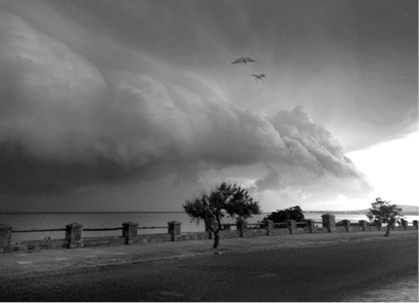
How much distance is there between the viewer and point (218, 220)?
→ 70.4 feet

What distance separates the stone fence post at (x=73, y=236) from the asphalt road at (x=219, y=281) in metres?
7.96

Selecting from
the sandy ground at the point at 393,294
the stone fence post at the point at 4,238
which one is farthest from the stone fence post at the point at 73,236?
the sandy ground at the point at 393,294

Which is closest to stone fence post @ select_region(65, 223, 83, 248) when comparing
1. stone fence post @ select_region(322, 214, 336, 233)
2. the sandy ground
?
the sandy ground

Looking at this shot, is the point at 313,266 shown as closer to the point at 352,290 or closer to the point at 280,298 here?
the point at 352,290

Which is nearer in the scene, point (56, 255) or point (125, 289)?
point (125, 289)

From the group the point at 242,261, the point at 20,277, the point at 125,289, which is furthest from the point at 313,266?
the point at 20,277

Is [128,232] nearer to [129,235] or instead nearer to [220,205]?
[129,235]

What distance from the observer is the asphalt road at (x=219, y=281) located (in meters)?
8.50

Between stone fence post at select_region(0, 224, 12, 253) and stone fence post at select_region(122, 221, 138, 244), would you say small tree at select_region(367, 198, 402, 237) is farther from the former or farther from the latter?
stone fence post at select_region(0, 224, 12, 253)

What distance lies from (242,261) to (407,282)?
7300 millimetres

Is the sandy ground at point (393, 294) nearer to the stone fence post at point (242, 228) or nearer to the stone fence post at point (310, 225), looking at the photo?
the stone fence post at point (242, 228)

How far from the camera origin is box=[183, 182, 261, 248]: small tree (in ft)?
70.6

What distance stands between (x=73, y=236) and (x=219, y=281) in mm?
13310

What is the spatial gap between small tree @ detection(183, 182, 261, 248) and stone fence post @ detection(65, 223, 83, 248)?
24.5ft
